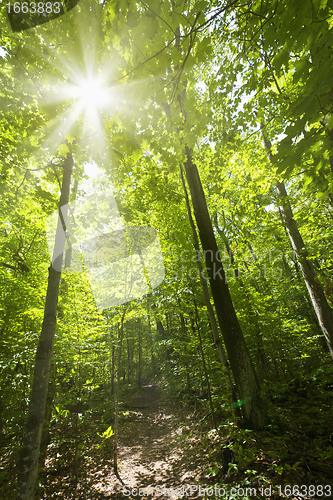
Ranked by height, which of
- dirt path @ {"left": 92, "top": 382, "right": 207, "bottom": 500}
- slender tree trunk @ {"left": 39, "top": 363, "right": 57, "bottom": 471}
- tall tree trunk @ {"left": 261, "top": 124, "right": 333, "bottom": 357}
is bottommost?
dirt path @ {"left": 92, "top": 382, "right": 207, "bottom": 500}

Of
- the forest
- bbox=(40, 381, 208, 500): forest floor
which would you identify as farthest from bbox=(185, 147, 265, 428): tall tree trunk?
bbox=(40, 381, 208, 500): forest floor

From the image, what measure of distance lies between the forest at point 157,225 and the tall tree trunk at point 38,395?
19mm

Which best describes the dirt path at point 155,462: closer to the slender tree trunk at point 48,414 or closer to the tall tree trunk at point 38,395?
the slender tree trunk at point 48,414

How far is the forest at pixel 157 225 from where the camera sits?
A: 2.10m

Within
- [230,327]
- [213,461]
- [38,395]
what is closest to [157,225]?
[230,327]

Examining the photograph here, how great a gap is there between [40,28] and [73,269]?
478 centimetres

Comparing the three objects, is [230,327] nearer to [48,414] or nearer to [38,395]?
[38,395]

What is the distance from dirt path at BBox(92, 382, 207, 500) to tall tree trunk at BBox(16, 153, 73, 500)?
6.86 ft

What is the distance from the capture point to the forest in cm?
210

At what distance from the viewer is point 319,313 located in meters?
5.42

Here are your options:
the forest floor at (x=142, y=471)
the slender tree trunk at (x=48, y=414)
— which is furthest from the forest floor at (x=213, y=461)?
the slender tree trunk at (x=48, y=414)

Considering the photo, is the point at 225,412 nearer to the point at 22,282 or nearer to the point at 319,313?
the point at 319,313

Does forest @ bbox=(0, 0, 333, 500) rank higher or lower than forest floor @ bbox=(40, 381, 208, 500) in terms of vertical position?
higher

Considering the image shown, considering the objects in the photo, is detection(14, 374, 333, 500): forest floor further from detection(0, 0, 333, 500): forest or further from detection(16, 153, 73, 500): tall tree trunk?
detection(16, 153, 73, 500): tall tree trunk
